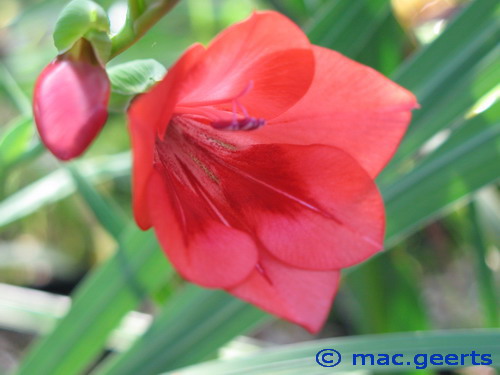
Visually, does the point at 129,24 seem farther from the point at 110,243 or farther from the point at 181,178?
the point at 110,243

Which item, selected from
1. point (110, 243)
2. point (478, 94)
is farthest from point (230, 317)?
point (110, 243)

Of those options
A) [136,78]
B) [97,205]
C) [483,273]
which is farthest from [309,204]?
[483,273]

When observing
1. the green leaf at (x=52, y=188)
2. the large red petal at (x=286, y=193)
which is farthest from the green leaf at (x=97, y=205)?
the large red petal at (x=286, y=193)

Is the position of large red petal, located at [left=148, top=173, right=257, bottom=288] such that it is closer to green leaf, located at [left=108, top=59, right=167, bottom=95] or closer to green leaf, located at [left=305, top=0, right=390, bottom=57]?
green leaf, located at [left=108, top=59, right=167, bottom=95]

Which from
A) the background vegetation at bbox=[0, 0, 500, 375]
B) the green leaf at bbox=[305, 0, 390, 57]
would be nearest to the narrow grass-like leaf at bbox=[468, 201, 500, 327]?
the background vegetation at bbox=[0, 0, 500, 375]

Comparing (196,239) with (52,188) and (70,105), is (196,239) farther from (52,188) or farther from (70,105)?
(52,188)

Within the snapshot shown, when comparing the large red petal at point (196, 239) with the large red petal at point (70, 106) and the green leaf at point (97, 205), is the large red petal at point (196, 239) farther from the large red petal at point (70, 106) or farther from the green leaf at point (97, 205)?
the green leaf at point (97, 205)
